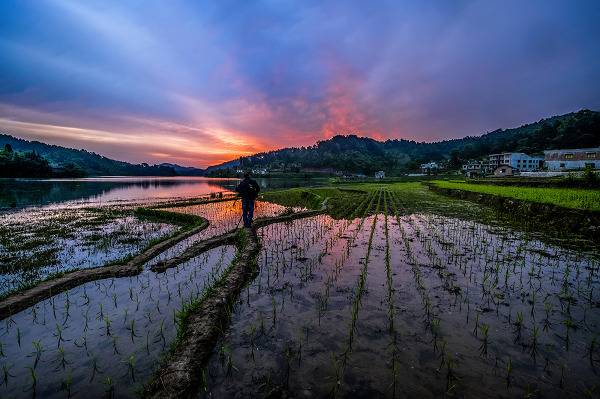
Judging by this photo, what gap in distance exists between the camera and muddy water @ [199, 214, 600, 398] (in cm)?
392

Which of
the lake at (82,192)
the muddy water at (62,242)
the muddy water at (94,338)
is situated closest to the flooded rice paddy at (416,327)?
the muddy water at (94,338)

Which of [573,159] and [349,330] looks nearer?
[349,330]

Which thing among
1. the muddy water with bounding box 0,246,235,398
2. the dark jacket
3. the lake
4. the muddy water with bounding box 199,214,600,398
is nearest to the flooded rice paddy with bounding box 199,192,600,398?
the muddy water with bounding box 199,214,600,398

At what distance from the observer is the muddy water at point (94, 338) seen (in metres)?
4.17

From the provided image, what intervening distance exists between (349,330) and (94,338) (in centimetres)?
513

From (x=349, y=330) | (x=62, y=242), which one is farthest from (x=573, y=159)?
(x=62, y=242)

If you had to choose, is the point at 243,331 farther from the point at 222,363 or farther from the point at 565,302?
the point at 565,302

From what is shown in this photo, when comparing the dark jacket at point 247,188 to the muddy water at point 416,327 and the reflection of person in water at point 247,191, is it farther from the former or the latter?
the muddy water at point 416,327

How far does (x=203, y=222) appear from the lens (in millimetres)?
18453

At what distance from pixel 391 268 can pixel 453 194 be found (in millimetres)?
28374

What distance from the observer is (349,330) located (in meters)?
5.29

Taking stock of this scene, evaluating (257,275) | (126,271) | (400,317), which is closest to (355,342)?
(400,317)

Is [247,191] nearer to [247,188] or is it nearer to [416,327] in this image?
[247,188]

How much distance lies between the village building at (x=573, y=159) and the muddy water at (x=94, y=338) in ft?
218
